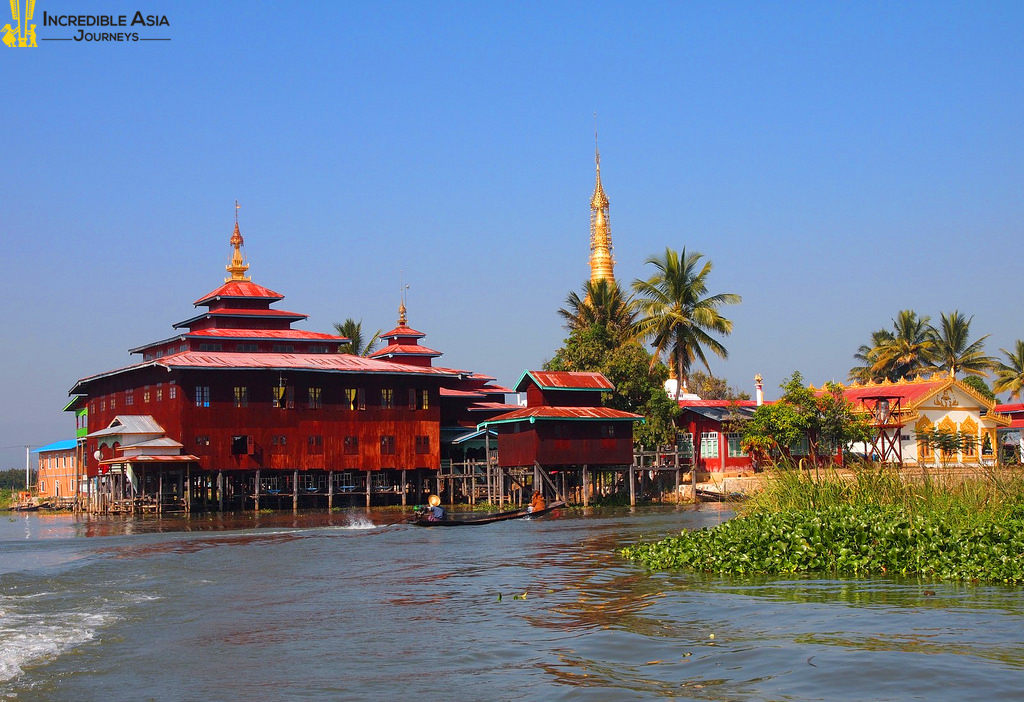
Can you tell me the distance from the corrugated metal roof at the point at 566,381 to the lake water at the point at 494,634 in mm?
25326

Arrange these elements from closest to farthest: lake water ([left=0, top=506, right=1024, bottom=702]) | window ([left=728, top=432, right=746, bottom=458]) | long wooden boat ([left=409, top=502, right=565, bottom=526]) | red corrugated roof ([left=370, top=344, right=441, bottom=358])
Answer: lake water ([left=0, top=506, right=1024, bottom=702]) → long wooden boat ([left=409, top=502, right=565, bottom=526]) → window ([left=728, top=432, right=746, bottom=458]) → red corrugated roof ([left=370, top=344, right=441, bottom=358])

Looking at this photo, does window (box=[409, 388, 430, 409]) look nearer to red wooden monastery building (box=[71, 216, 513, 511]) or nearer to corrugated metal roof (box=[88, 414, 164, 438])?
red wooden monastery building (box=[71, 216, 513, 511])

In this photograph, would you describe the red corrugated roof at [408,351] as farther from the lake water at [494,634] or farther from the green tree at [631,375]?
the lake water at [494,634]

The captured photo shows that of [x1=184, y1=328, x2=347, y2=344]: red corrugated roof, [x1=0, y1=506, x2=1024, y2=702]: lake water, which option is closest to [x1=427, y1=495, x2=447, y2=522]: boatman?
[x1=0, y1=506, x2=1024, y2=702]: lake water

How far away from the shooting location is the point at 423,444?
55.2m

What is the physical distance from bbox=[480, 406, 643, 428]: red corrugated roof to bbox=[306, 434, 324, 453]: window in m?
8.24

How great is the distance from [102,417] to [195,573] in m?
36.2

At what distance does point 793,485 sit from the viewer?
21375mm

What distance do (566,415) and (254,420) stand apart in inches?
552

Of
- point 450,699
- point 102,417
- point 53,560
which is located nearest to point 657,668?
point 450,699

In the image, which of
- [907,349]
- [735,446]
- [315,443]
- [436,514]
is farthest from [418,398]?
[907,349]

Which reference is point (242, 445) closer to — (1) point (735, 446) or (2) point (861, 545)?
(1) point (735, 446)

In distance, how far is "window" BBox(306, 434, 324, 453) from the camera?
2056 inches

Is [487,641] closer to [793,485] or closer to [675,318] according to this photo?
[793,485]
